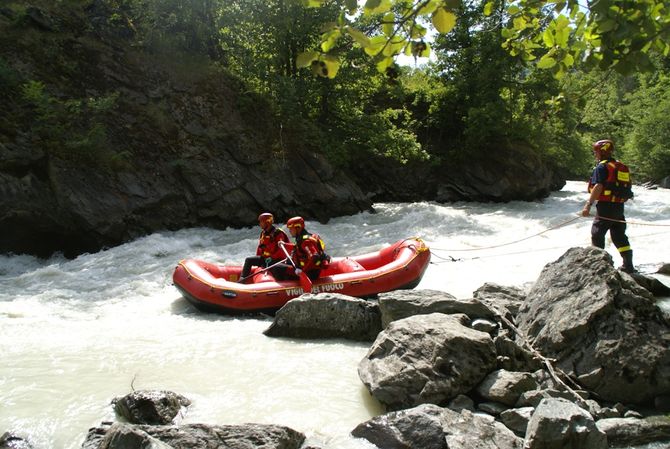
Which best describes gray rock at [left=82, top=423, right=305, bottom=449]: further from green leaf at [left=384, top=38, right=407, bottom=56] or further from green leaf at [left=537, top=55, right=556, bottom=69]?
green leaf at [left=537, top=55, right=556, bottom=69]

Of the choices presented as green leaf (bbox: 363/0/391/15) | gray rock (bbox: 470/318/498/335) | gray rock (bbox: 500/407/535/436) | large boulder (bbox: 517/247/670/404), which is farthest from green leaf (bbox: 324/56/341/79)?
gray rock (bbox: 470/318/498/335)

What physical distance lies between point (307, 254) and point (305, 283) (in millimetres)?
428

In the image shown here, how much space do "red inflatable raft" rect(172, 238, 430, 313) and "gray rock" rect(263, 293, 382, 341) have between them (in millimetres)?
1186

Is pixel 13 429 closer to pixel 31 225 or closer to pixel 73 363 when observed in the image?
pixel 73 363

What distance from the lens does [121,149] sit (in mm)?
11742

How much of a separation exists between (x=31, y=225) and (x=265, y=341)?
645 cm

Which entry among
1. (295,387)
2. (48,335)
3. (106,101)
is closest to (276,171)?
(106,101)

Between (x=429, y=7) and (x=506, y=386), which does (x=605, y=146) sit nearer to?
(x=506, y=386)

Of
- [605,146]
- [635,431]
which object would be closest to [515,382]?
[635,431]

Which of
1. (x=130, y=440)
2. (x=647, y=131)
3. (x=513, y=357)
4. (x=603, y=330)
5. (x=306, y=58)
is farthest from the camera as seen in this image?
(x=647, y=131)

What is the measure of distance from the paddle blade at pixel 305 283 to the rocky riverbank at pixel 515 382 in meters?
2.37

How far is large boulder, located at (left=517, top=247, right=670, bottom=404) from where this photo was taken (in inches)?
142

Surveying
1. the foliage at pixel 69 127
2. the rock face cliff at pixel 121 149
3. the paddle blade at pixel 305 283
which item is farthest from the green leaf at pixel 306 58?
the foliage at pixel 69 127

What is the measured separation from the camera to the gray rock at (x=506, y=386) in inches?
143
